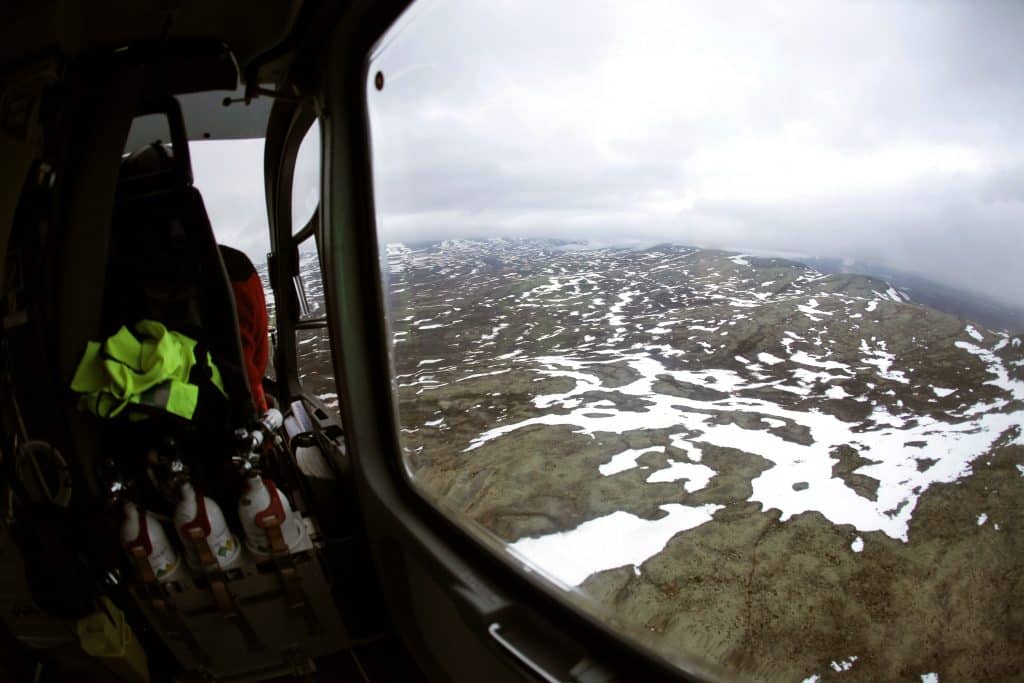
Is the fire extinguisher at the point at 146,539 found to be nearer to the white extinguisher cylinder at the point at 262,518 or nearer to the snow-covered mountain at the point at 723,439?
the white extinguisher cylinder at the point at 262,518

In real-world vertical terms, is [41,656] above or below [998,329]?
below

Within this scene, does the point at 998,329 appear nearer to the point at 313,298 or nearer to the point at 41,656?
the point at 41,656

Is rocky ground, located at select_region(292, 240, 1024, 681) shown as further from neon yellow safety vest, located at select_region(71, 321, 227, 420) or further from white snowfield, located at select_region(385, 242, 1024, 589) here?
neon yellow safety vest, located at select_region(71, 321, 227, 420)

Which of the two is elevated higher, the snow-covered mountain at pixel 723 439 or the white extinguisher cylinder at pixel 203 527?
the snow-covered mountain at pixel 723 439

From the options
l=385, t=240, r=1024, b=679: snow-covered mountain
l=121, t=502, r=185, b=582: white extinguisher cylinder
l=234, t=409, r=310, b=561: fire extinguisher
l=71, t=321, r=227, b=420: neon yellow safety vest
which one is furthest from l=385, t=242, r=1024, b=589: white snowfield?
l=121, t=502, r=185, b=582: white extinguisher cylinder

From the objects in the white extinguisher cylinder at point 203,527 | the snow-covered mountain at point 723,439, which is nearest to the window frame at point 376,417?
the snow-covered mountain at point 723,439

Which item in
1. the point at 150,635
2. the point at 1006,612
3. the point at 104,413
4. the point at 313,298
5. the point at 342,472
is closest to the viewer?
the point at 1006,612

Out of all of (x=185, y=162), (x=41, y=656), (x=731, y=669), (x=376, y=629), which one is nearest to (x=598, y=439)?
(x=731, y=669)
